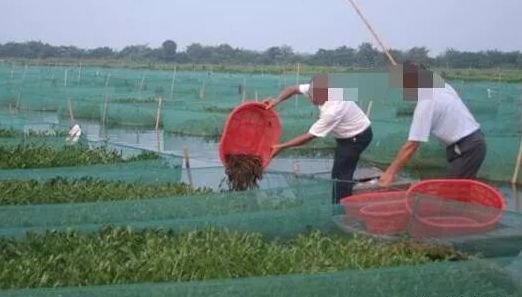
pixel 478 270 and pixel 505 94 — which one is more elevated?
pixel 505 94

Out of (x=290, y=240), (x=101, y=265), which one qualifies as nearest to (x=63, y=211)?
(x=101, y=265)

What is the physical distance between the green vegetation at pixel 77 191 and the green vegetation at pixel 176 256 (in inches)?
62.5

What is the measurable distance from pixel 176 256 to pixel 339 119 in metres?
2.46

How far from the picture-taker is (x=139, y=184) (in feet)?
23.2

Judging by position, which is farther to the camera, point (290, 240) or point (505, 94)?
point (505, 94)

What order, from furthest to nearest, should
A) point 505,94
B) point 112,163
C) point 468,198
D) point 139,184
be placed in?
point 505,94 → point 112,163 → point 139,184 → point 468,198

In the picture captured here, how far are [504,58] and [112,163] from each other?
21684 millimetres

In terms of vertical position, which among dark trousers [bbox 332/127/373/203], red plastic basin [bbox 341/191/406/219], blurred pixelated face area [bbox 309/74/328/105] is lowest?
red plastic basin [bbox 341/191/406/219]

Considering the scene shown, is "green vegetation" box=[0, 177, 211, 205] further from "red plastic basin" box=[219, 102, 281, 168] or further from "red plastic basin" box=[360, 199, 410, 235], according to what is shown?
"red plastic basin" box=[360, 199, 410, 235]

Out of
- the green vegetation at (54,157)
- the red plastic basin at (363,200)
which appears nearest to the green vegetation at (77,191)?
the green vegetation at (54,157)

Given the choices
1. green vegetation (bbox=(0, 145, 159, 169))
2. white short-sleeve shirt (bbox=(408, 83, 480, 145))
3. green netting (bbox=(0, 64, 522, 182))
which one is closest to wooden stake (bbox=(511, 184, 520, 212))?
green netting (bbox=(0, 64, 522, 182))

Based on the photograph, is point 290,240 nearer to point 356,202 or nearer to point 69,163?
point 356,202

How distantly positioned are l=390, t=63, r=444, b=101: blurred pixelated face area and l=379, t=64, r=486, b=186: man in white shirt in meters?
0.02

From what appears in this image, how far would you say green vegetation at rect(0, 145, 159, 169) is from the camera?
8.34 m
